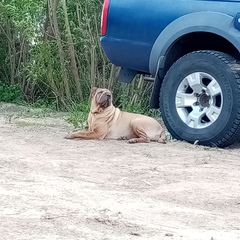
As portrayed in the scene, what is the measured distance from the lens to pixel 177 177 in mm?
6477

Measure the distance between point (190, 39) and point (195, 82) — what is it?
589 millimetres

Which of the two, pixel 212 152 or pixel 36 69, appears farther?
pixel 36 69

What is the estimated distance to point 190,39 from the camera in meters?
8.85

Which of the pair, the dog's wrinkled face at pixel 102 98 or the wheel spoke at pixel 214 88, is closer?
the wheel spoke at pixel 214 88

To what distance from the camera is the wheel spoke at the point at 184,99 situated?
28.0 ft

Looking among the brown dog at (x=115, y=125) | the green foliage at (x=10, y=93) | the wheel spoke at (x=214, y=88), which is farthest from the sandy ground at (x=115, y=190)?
the green foliage at (x=10, y=93)

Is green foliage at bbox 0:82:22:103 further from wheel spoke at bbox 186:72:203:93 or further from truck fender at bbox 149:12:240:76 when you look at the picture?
wheel spoke at bbox 186:72:203:93

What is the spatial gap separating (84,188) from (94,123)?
10.7ft

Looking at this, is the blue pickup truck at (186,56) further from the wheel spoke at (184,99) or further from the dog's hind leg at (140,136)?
the dog's hind leg at (140,136)

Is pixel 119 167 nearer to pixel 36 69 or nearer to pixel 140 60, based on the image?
pixel 140 60

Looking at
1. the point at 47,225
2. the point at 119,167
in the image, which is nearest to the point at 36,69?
the point at 119,167

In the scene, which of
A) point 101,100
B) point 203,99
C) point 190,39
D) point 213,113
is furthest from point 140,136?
point 190,39

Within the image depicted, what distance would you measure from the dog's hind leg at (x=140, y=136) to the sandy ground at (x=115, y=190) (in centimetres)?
13

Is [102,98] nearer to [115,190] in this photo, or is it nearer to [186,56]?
[186,56]
